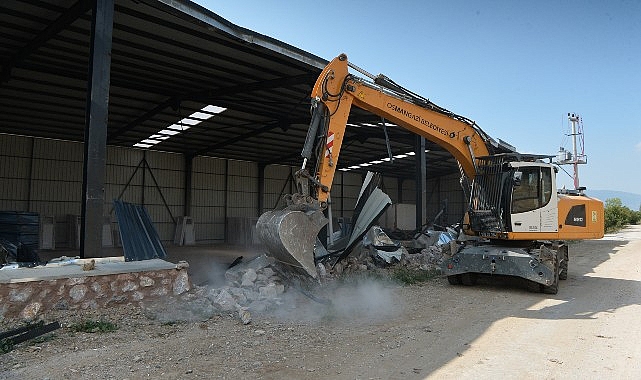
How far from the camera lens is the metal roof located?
8945mm

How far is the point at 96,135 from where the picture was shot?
Answer: 7055 millimetres

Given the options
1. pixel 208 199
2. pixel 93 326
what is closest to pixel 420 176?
pixel 208 199

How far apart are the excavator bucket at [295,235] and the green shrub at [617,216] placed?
38093mm

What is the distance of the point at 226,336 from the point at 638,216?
5267cm

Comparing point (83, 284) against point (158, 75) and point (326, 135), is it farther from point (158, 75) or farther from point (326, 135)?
point (158, 75)

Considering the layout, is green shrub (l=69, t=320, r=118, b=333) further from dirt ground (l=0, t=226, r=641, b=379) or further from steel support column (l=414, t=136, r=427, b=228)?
steel support column (l=414, t=136, r=427, b=228)

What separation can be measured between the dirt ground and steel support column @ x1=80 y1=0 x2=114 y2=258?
4.84 feet

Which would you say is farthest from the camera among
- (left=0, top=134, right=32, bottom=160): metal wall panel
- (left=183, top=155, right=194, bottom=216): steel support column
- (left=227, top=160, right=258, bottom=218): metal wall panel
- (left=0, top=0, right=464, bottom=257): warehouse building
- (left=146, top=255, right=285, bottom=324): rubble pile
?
(left=227, top=160, right=258, bottom=218): metal wall panel

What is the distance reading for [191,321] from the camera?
6191 millimetres

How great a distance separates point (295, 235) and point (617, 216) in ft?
144

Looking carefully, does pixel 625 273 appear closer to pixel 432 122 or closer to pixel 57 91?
pixel 432 122

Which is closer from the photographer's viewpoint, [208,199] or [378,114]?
[378,114]

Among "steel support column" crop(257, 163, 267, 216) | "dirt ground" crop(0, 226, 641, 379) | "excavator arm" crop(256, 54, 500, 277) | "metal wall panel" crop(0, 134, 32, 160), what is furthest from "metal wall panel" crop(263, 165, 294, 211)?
"dirt ground" crop(0, 226, 641, 379)

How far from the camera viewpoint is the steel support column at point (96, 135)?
6.91 metres
